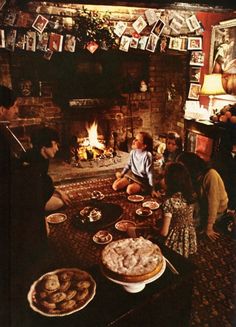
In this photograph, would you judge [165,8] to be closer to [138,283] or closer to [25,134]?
[25,134]

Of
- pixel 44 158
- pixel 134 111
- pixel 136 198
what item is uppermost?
pixel 134 111

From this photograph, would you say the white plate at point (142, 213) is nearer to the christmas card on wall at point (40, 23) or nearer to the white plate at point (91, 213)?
the white plate at point (91, 213)

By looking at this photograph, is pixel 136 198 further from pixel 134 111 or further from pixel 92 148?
pixel 134 111

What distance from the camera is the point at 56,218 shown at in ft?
10.4

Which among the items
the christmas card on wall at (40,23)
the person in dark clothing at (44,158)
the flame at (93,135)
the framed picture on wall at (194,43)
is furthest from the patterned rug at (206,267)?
the framed picture on wall at (194,43)

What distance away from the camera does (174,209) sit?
3.52m

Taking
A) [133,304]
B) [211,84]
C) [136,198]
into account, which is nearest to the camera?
[133,304]

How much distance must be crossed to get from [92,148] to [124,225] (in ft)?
2.85

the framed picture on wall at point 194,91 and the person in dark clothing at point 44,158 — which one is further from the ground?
the framed picture on wall at point 194,91

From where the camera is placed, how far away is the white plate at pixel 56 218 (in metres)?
3.15

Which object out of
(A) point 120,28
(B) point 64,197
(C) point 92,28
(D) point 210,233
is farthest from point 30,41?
(D) point 210,233

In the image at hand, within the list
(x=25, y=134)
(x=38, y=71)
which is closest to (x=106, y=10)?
(x=38, y=71)

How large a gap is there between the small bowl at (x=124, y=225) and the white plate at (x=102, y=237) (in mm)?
123

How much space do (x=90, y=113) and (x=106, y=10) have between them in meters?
0.93
